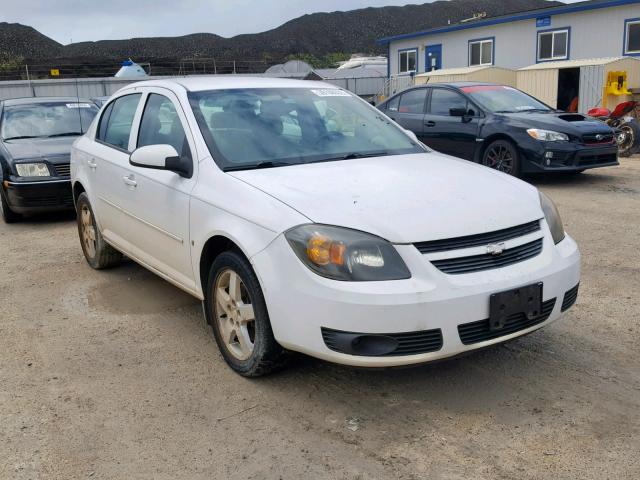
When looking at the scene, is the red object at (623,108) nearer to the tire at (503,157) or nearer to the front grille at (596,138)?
the front grille at (596,138)

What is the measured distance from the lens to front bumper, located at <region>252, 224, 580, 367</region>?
2.98 meters

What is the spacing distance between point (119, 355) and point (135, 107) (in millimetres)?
1943

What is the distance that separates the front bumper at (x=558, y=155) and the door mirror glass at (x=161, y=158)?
6587 mm

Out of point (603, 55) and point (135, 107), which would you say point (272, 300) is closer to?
point (135, 107)

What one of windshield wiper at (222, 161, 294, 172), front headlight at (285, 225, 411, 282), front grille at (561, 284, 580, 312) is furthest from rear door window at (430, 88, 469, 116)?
front headlight at (285, 225, 411, 282)

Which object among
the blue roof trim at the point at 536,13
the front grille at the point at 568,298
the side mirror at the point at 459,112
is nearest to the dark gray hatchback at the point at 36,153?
the side mirror at the point at 459,112

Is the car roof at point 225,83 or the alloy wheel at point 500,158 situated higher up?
the car roof at point 225,83

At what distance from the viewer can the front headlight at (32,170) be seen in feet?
27.1

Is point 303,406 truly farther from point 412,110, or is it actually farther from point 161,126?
point 412,110

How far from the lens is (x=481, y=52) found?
26.5m

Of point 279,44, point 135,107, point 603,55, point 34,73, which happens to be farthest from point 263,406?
point 279,44

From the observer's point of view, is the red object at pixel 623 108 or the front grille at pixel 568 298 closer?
the front grille at pixel 568 298

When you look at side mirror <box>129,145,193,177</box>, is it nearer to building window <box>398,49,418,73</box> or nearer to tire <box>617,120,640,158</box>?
tire <box>617,120,640,158</box>

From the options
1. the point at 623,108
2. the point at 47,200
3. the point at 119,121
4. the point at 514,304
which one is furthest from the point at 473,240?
the point at 623,108
